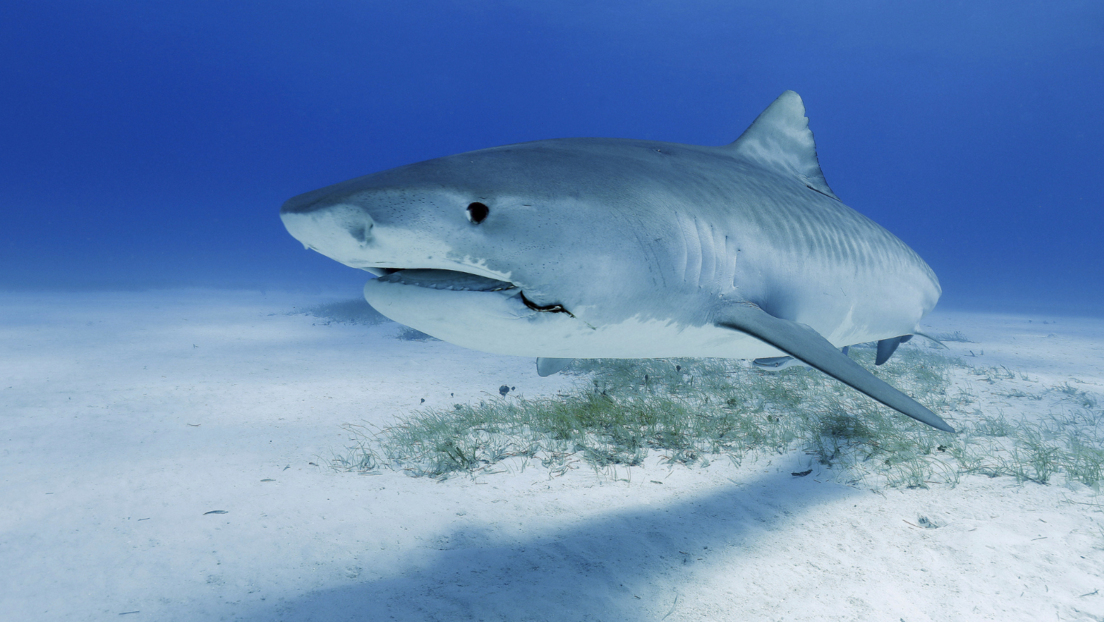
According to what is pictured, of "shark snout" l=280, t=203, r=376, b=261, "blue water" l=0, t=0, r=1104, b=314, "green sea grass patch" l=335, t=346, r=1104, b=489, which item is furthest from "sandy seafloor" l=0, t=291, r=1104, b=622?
"blue water" l=0, t=0, r=1104, b=314

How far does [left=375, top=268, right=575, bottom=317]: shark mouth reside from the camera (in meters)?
1.46

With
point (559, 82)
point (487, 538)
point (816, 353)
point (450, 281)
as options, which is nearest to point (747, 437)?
point (816, 353)

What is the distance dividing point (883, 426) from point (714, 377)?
102 inches

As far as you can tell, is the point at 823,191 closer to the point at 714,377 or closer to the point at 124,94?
the point at 714,377

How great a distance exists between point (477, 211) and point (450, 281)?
0.25 meters

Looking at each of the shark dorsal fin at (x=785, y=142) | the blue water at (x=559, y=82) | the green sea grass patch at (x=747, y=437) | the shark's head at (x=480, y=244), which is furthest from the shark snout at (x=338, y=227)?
the blue water at (x=559, y=82)

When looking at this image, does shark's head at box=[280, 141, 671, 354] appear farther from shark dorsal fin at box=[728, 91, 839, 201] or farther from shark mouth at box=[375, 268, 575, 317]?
shark dorsal fin at box=[728, 91, 839, 201]

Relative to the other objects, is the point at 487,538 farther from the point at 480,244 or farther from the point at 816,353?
the point at 816,353

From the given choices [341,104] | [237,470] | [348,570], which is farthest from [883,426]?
[341,104]

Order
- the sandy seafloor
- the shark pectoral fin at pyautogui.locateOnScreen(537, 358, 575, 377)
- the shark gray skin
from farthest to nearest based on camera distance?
the shark pectoral fin at pyautogui.locateOnScreen(537, 358, 575, 377) < the sandy seafloor < the shark gray skin

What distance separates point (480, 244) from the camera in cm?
141

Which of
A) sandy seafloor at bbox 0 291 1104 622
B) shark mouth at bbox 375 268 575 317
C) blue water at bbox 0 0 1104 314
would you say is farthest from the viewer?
blue water at bbox 0 0 1104 314

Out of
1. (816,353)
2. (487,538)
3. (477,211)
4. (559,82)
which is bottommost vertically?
(487,538)

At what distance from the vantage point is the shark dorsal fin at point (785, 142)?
3.68 m
